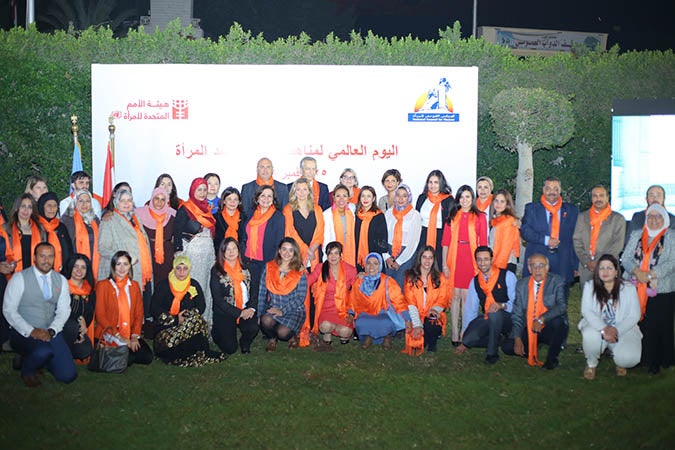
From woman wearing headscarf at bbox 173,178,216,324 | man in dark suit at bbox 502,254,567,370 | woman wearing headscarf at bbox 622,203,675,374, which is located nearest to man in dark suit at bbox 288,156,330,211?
woman wearing headscarf at bbox 173,178,216,324

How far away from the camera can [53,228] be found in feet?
27.7

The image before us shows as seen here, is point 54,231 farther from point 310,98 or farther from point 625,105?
point 625,105

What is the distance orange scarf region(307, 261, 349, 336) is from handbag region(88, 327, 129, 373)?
2077mm

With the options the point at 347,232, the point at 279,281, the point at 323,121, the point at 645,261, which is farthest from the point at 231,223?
the point at 645,261

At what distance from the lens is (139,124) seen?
11195 mm

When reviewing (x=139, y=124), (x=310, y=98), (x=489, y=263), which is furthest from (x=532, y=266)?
(x=139, y=124)

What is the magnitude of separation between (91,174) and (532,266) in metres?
6.51

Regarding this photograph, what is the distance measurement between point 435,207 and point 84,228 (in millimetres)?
3821

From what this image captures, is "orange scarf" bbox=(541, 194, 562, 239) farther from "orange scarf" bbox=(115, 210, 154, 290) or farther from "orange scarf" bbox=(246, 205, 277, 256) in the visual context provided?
"orange scarf" bbox=(115, 210, 154, 290)

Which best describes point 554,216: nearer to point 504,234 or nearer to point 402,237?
point 504,234

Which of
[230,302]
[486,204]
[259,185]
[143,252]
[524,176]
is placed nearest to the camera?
[230,302]

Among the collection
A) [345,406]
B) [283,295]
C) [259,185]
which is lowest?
[345,406]

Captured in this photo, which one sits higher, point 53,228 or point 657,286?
point 53,228

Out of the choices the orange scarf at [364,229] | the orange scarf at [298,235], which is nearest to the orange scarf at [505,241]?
the orange scarf at [364,229]
